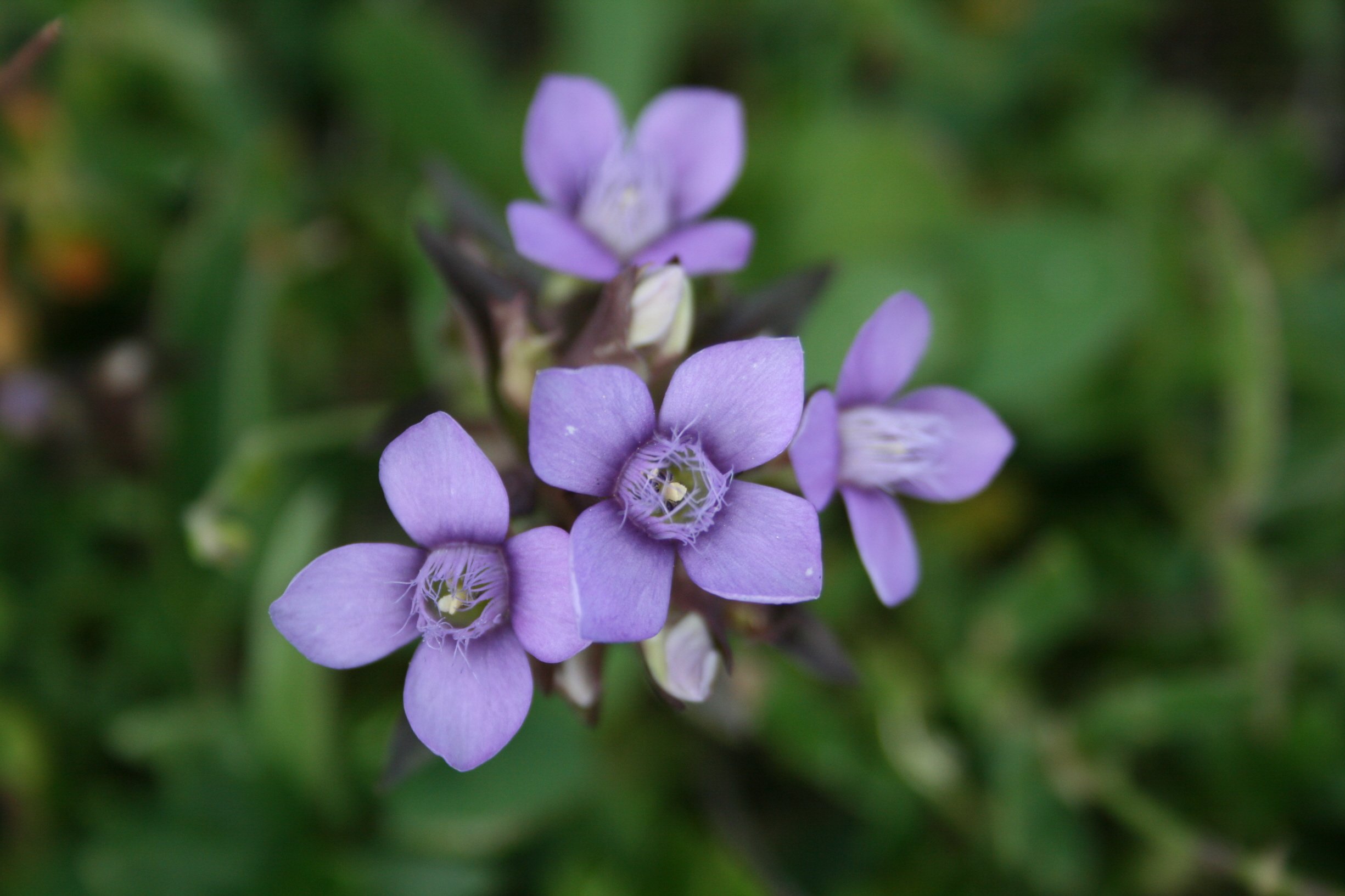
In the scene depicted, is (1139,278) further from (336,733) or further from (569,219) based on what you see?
(336,733)

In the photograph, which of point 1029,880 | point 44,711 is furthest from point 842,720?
point 44,711

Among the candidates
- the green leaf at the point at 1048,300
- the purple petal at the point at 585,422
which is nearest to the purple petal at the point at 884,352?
the purple petal at the point at 585,422

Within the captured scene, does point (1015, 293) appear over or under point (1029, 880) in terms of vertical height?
over

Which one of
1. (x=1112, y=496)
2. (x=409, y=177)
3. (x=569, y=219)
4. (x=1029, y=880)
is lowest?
(x=1029, y=880)

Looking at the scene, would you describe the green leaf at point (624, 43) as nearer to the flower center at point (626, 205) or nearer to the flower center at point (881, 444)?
the flower center at point (626, 205)

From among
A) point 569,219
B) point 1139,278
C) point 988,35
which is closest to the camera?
point 569,219
